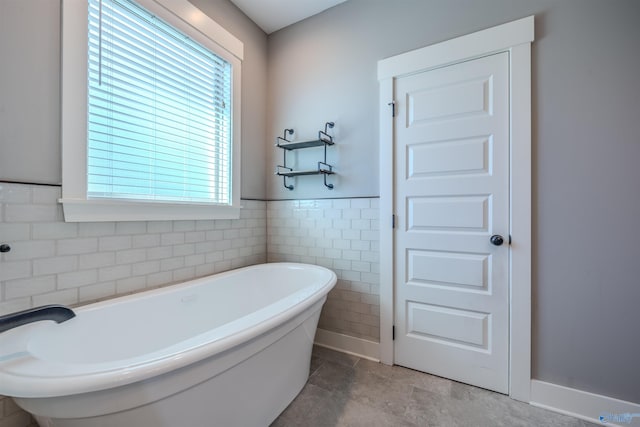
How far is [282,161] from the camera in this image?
2.48 meters

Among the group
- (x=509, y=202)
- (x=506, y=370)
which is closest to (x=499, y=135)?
(x=509, y=202)

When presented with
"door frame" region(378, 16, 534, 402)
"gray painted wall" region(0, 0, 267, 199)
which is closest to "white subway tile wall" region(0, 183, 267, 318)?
"gray painted wall" region(0, 0, 267, 199)

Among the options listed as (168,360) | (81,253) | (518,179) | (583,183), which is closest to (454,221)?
(518,179)

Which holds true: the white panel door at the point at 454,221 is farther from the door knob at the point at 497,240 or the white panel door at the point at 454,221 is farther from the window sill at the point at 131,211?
the window sill at the point at 131,211

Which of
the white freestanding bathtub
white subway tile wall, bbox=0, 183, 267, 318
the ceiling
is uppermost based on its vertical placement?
the ceiling

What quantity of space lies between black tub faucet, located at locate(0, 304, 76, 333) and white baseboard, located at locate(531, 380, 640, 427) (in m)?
2.47

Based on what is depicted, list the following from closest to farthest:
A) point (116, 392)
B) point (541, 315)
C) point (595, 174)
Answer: point (116, 392) < point (595, 174) < point (541, 315)

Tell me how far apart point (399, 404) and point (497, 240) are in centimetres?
114

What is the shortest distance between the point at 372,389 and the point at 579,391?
1135 mm

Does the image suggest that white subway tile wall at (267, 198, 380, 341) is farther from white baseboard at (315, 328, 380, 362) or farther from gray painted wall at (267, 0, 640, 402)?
gray painted wall at (267, 0, 640, 402)

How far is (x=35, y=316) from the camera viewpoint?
104cm

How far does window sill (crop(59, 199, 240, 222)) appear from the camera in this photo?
1.31m

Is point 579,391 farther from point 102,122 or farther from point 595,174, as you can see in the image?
point 102,122

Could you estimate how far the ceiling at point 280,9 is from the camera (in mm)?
2180
